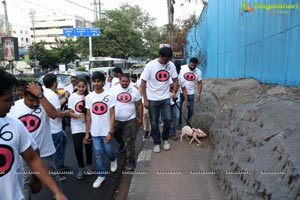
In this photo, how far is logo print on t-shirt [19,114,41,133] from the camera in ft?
10.5

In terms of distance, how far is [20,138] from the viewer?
1.93 metres

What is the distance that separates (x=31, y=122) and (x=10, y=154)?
4.71ft

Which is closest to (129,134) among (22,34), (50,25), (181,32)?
→ (181,32)

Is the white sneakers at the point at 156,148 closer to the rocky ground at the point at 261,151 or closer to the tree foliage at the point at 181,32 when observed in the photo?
the rocky ground at the point at 261,151

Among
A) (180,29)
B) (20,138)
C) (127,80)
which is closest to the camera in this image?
(20,138)

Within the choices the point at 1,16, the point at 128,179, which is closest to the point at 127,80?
the point at 128,179

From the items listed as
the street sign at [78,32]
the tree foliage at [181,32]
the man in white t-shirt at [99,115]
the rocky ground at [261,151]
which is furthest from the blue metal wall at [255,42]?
the street sign at [78,32]

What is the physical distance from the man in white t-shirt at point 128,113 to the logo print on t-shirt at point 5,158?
2949 millimetres

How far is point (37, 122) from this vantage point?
325 cm

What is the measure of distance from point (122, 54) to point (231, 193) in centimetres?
3520

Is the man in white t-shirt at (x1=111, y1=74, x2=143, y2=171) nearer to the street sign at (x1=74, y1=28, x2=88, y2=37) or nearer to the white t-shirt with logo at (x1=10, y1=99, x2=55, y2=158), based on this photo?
the white t-shirt with logo at (x1=10, y1=99, x2=55, y2=158)

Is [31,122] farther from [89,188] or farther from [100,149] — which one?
[89,188]

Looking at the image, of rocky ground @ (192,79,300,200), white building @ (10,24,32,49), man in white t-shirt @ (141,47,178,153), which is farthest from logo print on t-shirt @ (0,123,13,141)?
white building @ (10,24,32,49)

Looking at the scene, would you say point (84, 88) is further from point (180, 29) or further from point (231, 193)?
point (180, 29)
